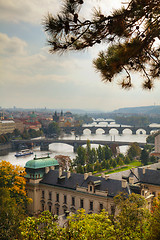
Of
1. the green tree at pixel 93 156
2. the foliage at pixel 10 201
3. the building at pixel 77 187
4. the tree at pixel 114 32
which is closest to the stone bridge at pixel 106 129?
the green tree at pixel 93 156

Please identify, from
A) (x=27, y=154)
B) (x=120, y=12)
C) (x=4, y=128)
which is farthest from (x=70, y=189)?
(x=4, y=128)

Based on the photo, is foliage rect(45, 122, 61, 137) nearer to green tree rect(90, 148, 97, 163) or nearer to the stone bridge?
the stone bridge

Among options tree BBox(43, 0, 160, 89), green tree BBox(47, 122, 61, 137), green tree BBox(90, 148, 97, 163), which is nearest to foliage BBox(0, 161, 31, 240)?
tree BBox(43, 0, 160, 89)

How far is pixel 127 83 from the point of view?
28.2 ft

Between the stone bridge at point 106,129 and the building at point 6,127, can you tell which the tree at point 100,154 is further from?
the building at point 6,127

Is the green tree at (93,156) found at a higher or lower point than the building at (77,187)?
lower

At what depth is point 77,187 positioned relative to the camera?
27766mm

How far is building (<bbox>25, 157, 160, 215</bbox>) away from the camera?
25609 mm

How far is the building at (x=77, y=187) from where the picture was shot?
84.0 feet

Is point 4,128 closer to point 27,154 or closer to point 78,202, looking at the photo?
point 27,154

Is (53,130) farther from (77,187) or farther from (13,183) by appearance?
(77,187)

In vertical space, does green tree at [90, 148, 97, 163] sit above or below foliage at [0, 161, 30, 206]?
below

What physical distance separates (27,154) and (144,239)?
67445mm

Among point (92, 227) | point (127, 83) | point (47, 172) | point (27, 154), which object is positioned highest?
point (127, 83)
